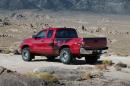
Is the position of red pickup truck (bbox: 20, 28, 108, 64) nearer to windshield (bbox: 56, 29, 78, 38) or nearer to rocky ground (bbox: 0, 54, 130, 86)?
windshield (bbox: 56, 29, 78, 38)

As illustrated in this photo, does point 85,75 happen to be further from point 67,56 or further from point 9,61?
point 9,61

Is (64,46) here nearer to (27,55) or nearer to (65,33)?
(65,33)

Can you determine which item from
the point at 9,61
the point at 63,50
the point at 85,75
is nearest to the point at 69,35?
the point at 63,50

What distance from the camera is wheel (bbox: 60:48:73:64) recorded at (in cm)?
2386

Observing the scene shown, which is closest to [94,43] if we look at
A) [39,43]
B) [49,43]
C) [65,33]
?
[65,33]

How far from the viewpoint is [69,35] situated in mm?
25094

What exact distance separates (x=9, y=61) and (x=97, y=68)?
233 inches

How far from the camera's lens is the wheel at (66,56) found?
2386cm

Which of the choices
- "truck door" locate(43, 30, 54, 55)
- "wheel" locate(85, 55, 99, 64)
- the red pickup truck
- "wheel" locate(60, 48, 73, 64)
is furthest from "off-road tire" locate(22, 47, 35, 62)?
"wheel" locate(85, 55, 99, 64)

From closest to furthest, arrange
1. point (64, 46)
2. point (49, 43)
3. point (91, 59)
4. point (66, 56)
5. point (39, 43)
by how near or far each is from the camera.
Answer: point (66, 56) → point (64, 46) → point (49, 43) → point (91, 59) → point (39, 43)

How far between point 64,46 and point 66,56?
52 cm

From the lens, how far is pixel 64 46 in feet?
79.5

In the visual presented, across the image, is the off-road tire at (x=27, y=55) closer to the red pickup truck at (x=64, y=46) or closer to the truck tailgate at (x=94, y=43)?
the red pickup truck at (x=64, y=46)

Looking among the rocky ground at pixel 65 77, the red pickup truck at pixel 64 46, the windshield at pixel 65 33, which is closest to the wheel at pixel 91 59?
the red pickup truck at pixel 64 46
